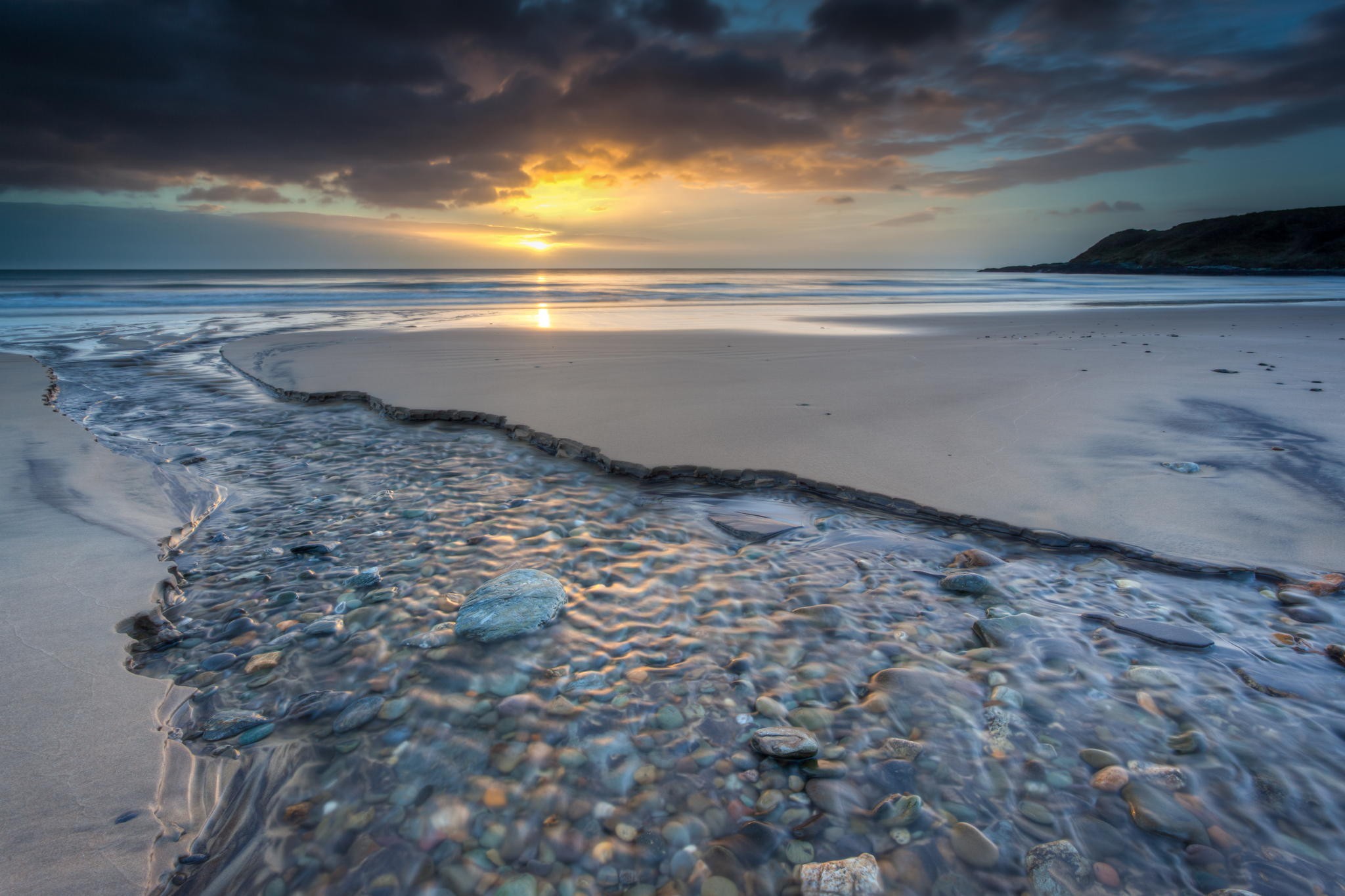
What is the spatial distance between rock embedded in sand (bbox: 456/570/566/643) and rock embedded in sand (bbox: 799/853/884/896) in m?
1.39

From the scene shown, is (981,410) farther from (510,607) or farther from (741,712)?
(510,607)

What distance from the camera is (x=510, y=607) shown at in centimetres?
253

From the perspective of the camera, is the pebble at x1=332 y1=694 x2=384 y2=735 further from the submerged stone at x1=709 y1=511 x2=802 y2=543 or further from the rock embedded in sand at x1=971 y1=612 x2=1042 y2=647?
the rock embedded in sand at x1=971 y1=612 x2=1042 y2=647

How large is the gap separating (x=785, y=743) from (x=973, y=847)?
54 cm

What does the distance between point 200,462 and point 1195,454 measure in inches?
288

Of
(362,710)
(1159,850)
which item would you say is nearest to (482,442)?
(362,710)

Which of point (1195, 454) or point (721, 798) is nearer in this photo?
point (721, 798)

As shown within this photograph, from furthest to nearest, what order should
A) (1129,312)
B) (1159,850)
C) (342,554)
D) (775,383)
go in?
(1129,312), (775,383), (342,554), (1159,850)

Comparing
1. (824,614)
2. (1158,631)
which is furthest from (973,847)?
(1158,631)

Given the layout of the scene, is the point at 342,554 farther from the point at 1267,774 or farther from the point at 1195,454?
the point at 1195,454

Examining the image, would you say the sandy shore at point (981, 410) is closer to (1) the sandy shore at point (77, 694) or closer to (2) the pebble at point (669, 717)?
(2) the pebble at point (669, 717)

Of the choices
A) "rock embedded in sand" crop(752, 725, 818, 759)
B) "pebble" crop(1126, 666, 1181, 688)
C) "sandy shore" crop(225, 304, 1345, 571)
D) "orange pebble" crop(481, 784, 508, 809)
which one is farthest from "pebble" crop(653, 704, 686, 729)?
"sandy shore" crop(225, 304, 1345, 571)

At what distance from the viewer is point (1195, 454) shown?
4.15m

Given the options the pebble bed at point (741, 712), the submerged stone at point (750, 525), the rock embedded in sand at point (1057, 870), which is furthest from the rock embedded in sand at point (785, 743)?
the submerged stone at point (750, 525)
